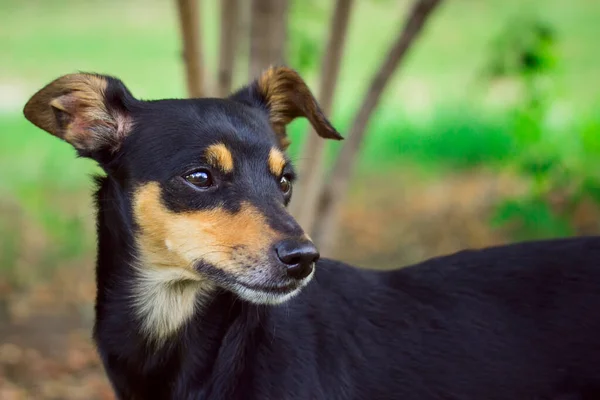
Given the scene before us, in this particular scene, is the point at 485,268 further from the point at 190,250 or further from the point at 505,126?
the point at 505,126

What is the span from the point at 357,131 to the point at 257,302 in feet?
8.63

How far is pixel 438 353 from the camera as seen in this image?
319 cm

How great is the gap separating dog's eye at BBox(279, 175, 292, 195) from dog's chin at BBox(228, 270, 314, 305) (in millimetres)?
507

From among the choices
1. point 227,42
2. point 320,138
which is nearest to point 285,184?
point 320,138

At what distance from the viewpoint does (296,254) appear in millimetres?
2732

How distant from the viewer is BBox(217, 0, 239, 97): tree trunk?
5.42 meters

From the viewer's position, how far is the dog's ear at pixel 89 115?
10.5ft

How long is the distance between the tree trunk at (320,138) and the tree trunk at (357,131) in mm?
142

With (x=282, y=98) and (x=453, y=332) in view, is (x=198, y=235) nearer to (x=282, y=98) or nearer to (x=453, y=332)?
(x=282, y=98)

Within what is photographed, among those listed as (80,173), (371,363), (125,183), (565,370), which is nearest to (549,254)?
(565,370)

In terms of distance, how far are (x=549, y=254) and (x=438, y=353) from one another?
623 millimetres

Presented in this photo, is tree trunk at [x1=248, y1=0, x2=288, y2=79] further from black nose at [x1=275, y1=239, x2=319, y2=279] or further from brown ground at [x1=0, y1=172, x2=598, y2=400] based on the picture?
black nose at [x1=275, y1=239, x2=319, y2=279]

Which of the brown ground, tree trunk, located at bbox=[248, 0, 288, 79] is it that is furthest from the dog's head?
the brown ground

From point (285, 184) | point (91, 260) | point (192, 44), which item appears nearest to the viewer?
point (285, 184)
